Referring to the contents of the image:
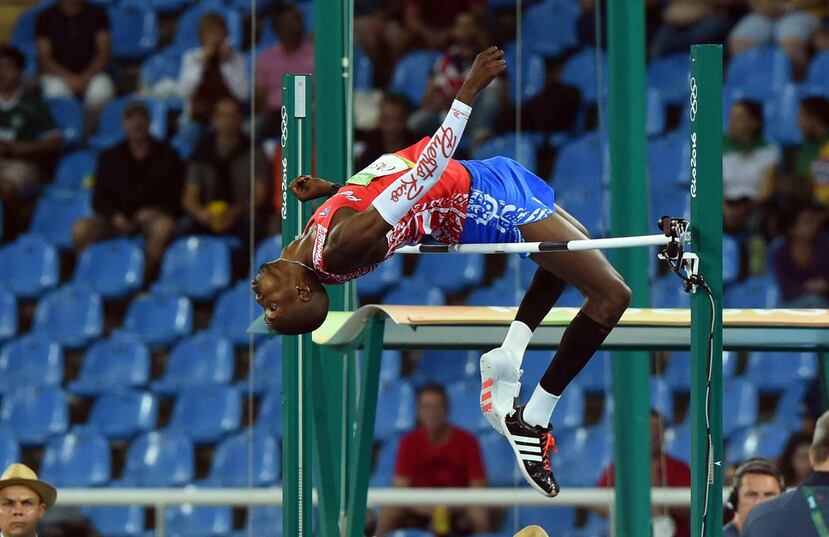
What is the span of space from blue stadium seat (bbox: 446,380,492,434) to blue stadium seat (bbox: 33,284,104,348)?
2361mm

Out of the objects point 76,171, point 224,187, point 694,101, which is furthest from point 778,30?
point 694,101

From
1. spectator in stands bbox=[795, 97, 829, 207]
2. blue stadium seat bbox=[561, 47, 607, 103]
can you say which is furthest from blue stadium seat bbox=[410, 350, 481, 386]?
spectator in stands bbox=[795, 97, 829, 207]

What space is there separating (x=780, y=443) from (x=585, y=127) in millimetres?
2682

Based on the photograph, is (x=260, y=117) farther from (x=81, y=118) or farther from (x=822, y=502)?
(x=822, y=502)

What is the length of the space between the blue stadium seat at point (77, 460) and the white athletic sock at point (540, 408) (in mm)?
4655

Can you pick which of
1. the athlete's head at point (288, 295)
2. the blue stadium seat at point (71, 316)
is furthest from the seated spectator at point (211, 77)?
the athlete's head at point (288, 295)

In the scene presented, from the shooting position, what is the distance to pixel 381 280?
37.0 feet

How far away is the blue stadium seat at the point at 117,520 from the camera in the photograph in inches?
355

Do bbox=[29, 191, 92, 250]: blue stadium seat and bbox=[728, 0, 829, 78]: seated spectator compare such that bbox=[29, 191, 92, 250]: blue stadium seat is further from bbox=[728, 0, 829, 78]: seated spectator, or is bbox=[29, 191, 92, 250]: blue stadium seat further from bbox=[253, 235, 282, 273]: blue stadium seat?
bbox=[728, 0, 829, 78]: seated spectator

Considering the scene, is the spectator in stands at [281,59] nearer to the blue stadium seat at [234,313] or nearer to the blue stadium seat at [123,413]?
the blue stadium seat at [234,313]

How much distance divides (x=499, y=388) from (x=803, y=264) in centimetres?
519

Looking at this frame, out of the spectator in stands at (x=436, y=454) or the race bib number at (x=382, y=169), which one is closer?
the race bib number at (x=382, y=169)

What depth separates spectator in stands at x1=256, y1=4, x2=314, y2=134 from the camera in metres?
11.7

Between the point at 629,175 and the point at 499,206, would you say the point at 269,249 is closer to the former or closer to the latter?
the point at 629,175
